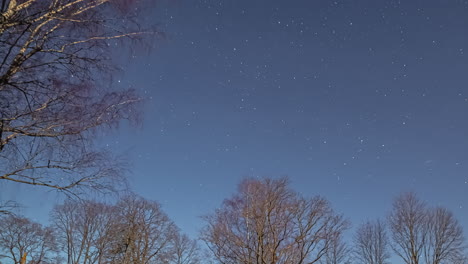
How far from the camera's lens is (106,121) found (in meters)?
3.90

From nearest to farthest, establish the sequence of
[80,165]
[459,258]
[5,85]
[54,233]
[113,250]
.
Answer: [5,85], [80,165], [459,258], [113,250], [54,233]

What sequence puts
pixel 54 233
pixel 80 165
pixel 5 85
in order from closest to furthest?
pixel 5 85 → pixel 80 165 → pixel 54 233

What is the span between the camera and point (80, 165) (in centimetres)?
382

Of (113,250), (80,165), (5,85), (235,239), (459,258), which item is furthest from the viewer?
(113,250)

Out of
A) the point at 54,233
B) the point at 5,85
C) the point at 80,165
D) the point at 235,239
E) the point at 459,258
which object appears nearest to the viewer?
the point at 5,85

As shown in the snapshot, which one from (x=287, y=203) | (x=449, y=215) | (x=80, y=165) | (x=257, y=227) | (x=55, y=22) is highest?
(x=449, y=215)

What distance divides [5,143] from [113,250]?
2460 cm

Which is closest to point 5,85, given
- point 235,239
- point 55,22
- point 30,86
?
point 30,86

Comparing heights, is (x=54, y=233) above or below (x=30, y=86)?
above

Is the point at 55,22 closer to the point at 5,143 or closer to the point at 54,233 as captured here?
the point at 5,143

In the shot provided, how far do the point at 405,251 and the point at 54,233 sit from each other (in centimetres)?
2938

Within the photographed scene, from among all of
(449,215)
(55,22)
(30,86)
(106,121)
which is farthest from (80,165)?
(449,215)

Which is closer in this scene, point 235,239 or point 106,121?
point 106,121

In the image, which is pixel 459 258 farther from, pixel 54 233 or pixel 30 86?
pixel 54 233
